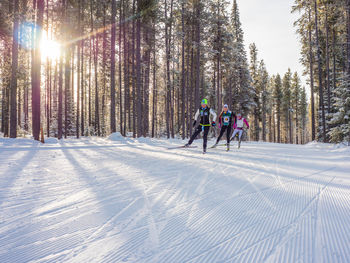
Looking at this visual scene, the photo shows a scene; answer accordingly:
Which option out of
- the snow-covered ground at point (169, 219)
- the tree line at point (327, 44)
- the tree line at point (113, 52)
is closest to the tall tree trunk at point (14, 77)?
the tree line at point (113, 52)

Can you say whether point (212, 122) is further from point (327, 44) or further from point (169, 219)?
point (327, 44)

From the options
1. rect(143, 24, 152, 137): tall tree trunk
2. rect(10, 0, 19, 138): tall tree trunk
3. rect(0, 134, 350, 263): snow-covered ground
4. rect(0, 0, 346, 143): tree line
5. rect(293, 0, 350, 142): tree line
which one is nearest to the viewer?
rect(0, 134, 350, 263): snow-covered ground

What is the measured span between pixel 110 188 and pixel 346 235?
314 centimetres

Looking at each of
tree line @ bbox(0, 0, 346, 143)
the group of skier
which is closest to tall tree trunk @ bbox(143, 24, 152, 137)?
tree line @ bbox(0, 0, 346, 143)

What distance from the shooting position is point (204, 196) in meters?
3.11

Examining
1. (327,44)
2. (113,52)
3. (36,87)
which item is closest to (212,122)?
(113,52)

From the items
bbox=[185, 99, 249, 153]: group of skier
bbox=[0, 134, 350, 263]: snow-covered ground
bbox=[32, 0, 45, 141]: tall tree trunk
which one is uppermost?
bbox=[32, 0, 45, 141]: tall tree trunk

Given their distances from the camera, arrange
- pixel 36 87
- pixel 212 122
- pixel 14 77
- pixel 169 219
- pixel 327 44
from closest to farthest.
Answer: pixel 169 219 < pixel 212 122 < pixel 36 87 < pixel 14 77 < pixel 327 44

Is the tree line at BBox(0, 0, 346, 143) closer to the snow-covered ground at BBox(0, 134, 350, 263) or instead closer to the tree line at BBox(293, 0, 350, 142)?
the tree line at BBox(293, 0, 350, 142)

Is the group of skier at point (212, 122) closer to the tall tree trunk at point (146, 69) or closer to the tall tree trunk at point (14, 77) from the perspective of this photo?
the tall tree trunk at point (14, 77)

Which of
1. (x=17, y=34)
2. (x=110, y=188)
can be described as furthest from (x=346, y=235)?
(x=17, y=34)

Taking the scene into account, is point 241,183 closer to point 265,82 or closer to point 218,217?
point 218,217

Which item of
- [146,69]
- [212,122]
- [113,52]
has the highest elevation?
[146,69]

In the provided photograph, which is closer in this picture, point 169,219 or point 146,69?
point 169,219
